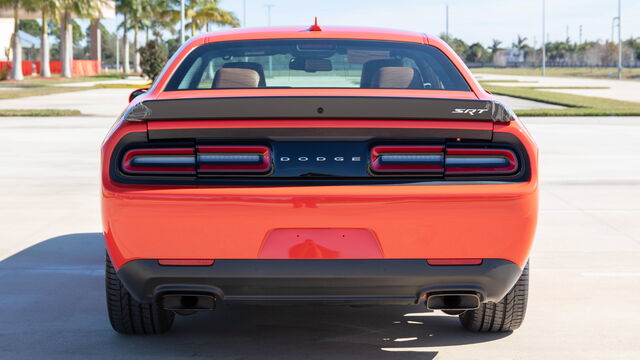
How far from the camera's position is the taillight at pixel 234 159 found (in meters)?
4.21

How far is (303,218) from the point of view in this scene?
162 inches

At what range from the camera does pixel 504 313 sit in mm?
5020

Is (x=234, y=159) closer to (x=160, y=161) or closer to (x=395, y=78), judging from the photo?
(x=160, y=161)

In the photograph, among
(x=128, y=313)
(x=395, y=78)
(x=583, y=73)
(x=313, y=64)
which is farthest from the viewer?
(x=583, y=73)

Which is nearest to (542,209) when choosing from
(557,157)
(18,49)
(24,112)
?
(557,157)

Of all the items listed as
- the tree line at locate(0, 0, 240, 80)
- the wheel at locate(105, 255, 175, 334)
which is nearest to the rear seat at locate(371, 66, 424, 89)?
the wheel at locate(105, 255, 175, 334)

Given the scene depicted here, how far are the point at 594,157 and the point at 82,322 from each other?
10.8 metres

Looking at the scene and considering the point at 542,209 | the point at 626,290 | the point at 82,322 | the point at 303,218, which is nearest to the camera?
the point at 303,218

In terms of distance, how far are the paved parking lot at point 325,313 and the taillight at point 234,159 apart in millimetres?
1013

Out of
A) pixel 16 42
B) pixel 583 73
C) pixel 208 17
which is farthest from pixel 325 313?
pixel 583 73

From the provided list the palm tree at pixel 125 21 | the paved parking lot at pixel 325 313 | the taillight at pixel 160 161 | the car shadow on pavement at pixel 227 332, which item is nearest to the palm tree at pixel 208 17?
the palm tree at pixel 125 21

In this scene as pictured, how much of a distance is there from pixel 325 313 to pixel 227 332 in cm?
65

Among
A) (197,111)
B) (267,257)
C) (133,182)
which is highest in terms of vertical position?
(197,111)

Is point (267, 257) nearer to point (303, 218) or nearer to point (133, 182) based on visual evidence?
point (303, 218)
